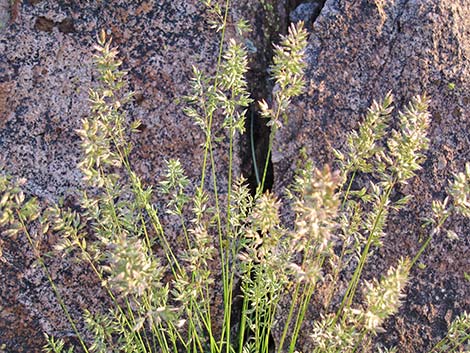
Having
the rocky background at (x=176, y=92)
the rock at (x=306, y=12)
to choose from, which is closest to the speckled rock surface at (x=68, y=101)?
the rocky background at (x=176, y=92)

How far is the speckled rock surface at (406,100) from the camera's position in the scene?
7.89 feet

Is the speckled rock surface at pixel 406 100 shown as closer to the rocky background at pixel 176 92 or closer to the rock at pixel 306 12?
the rocky background at pixel 176 92

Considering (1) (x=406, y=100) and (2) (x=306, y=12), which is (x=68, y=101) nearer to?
(2) (x=306, y=12)

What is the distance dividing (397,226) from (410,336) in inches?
15.5

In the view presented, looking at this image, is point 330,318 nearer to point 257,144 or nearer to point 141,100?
point 257,144

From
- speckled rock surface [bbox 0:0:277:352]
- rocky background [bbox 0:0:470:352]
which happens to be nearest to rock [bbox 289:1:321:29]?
rocky background [bbox 0:0:470:352]

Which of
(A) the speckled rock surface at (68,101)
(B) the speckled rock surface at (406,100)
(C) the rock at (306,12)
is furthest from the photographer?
(C) the rock at (306,12)

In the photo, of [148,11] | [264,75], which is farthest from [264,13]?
[148,11]

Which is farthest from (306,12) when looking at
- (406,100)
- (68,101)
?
(68,101)

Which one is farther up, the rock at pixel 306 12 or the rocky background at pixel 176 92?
the rock at pixel 306 12

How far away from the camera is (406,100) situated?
97.9 inches

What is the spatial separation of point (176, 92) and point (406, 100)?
0.87 meters

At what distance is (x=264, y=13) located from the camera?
9.09 feet

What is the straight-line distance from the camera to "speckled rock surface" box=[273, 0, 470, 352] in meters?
2.40
